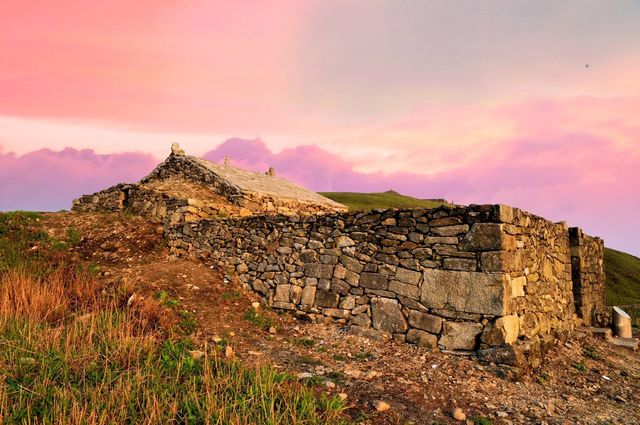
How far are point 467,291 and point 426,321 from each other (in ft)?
3.23

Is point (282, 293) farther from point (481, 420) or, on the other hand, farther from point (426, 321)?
point (481, 420)

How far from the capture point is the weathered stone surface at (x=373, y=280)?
8070mm

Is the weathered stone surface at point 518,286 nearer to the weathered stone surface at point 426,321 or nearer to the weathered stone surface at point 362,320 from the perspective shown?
the weathered stone surface at point 426,321

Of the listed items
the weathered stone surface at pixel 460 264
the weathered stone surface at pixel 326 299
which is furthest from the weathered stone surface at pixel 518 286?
the weathered stone surface at pixel 326 299

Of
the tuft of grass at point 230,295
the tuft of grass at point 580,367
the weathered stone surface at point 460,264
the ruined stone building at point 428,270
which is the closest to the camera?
the ruined stone building at point 428,270

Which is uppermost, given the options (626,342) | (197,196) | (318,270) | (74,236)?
(197,196)

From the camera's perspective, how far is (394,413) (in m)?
4.89

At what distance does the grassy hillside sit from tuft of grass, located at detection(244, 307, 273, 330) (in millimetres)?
18970

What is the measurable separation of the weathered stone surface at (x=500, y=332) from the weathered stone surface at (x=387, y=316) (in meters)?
1.52

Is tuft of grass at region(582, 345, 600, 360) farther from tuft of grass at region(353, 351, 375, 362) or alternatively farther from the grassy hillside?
the grassy hillside

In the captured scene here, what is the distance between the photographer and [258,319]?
8.95 m

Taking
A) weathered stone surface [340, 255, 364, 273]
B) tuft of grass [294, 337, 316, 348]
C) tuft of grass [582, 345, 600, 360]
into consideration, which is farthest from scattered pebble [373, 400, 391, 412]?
tuft of grass [582, 345, 600, 360]

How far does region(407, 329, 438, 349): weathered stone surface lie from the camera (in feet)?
23.7

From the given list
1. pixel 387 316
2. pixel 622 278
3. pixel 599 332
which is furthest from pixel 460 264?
pixel 622 278
